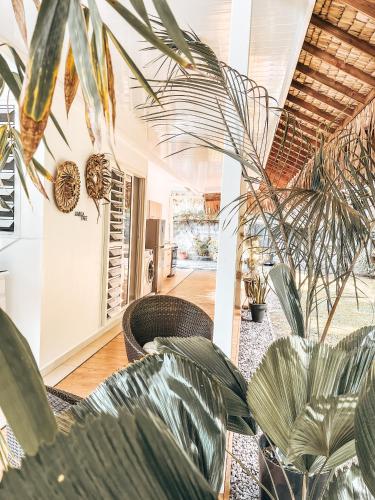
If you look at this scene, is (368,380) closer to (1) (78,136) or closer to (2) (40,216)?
(2) (40,216)

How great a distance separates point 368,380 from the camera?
47 centimetres

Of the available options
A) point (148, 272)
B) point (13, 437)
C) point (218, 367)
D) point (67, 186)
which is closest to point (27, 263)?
point (67, 186)

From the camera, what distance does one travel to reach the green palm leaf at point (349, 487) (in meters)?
0.49

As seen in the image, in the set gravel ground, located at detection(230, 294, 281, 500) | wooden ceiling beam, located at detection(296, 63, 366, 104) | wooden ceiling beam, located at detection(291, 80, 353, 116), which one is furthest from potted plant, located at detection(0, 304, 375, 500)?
wooden ceiling beam, located at detection(291, 80, 353, 116)

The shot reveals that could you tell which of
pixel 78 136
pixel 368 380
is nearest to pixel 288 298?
pixel 368 380

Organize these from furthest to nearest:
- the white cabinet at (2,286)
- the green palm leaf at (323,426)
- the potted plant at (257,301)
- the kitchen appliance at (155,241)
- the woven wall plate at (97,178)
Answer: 1. the kitchen appliance at (155,241)
2. the potted plant at (257,301)
3. the woven wall plate at (97,178)
4. the white cabinet at (2,286)
5. the green palm leaf at (323,426)

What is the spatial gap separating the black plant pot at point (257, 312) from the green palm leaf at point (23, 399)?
4.78m

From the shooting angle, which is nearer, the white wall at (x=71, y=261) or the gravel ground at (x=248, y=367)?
the gravel ground at (x=248, y=367)

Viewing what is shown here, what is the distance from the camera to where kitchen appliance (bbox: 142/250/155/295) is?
6324 mm

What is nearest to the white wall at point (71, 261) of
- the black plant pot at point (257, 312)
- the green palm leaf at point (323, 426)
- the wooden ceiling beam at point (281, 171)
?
the wooden ceiling beam at point (281, 171)

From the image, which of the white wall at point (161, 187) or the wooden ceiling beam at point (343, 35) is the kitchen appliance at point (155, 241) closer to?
the white wall at point (161, 187)

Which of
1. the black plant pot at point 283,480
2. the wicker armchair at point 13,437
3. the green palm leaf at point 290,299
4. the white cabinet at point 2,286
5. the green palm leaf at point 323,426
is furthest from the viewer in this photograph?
the white cabinet at point 2,286

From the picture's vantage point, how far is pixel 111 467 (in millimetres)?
292

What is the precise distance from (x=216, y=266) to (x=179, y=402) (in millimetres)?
1900
